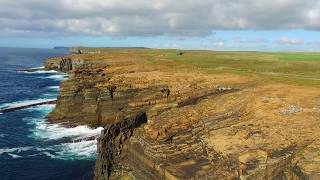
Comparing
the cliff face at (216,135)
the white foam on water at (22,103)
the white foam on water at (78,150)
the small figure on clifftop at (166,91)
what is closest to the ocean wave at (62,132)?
the white foam on water at (78,150)

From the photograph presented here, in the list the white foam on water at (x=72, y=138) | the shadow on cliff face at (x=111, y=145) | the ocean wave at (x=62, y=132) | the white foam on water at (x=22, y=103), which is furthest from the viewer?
the white foam on water at (x=22, y=103)

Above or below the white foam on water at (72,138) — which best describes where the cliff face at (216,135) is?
above

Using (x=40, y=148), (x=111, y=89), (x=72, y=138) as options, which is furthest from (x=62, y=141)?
(x=111, y=89)

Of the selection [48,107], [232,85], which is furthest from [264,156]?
[48,107]

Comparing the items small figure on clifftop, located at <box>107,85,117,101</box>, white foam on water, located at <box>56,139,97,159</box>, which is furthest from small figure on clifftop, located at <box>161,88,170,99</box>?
white foam on water, located at <box>56,139,97,159</box>

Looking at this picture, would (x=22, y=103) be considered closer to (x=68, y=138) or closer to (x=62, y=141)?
(x=68, y=138)

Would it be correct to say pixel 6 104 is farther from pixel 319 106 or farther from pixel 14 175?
pixel 319 106

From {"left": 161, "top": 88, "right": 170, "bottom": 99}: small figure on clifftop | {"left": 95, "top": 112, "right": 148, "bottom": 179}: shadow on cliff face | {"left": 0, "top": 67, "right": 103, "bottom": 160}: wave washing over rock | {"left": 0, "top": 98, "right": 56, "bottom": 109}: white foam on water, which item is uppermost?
{"left": 161, "top": 88, "right": 170, "bottom": 99}: small figure on clifftop

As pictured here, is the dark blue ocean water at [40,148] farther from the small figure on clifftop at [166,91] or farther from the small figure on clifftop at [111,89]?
the small figure on clifftop at [166,91]

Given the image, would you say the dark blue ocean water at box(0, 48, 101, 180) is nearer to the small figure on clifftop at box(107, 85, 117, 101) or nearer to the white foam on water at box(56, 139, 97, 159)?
the white foam on water at box(56, 139, 97, 159)
